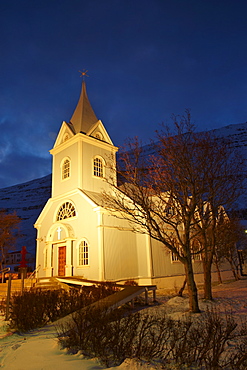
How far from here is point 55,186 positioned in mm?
21344

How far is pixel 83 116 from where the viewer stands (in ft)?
72.4

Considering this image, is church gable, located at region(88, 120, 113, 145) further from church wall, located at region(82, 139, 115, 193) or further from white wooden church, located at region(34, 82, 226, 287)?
church wall, located at region(82, 139, 115, 193)

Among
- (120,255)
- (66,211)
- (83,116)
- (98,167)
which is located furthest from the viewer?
(83,116)

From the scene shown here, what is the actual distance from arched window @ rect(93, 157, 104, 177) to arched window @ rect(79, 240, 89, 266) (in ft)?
17.8

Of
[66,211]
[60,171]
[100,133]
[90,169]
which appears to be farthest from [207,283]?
[100,133]

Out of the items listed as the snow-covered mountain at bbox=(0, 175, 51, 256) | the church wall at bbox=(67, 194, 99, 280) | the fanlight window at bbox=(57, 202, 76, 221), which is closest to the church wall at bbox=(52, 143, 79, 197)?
the fanlight window at bbox=(57, 202, 76, 221)

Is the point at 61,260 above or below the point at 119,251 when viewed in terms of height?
below

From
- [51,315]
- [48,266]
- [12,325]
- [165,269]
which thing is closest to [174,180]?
[51,315]

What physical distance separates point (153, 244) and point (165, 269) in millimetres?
2068

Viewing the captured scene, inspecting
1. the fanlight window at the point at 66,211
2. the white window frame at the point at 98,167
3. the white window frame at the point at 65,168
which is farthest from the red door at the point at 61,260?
the white window frame at the point at 98,167

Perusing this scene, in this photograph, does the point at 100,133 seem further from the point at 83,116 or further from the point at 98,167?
the point at 98,167

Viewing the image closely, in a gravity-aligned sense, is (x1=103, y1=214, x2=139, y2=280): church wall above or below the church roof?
below

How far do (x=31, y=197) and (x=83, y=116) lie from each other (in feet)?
422

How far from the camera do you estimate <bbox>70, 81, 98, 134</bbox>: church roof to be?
2144cm
